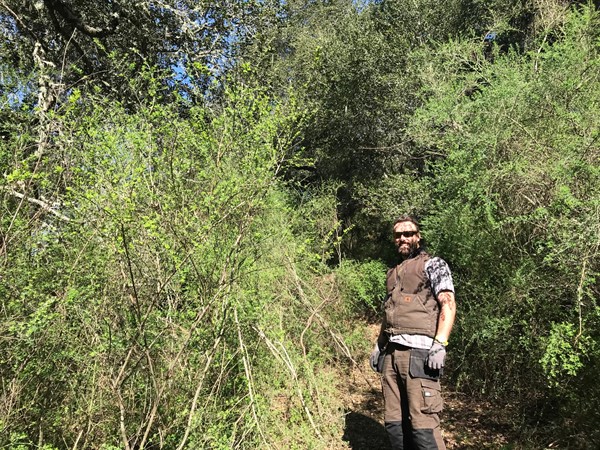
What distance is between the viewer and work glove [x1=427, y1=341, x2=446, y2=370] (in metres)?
2.63

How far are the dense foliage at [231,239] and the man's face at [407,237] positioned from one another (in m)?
1.10

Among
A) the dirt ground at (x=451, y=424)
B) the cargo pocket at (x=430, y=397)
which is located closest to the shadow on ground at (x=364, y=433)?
the dirt ground at (x=451, y=424)

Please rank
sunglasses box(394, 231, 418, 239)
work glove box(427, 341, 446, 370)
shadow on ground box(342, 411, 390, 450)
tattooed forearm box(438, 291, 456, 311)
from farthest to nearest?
shadow on ground box(342, 411, 390, 450)
sunglasses box(394, 231, 418, 239)
tattooed forearm box(438, 291, 456, 311)
work glove box(427, 341, 446, 370)

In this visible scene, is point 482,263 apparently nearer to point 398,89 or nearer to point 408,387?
A: point 408,387

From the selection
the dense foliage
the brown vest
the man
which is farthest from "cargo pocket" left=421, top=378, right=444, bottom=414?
the dense foliage

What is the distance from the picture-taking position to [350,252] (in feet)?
38.0

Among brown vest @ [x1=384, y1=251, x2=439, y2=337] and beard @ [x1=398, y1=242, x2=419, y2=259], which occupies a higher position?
beard @ [x1=398, y1=242, x2=419, y2=259]

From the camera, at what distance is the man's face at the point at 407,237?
123 inches

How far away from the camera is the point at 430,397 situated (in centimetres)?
270

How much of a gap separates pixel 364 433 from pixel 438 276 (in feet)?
9.48

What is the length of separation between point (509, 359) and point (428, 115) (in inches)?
155

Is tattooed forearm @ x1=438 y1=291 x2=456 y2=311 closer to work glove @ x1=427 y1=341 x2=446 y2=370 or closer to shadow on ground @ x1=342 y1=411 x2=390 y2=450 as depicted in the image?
work glove @ x1=427 y1=341 x2=446 y2=370

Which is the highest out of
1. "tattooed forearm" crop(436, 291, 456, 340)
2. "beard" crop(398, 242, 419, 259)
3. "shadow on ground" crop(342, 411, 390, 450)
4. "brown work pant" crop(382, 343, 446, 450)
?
"beard" crop(398, 242, 419, 259)

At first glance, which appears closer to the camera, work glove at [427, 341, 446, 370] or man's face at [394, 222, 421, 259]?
work glove at [427, 341, 446, 370]
